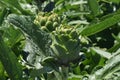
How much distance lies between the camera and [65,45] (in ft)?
3.84

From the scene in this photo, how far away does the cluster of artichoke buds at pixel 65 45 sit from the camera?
3.80 feet

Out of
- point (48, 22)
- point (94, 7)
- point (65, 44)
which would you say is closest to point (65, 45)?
point (65, 44)

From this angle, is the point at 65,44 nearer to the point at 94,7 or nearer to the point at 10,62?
the point at 10,62

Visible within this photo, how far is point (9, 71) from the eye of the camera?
4.28 feet

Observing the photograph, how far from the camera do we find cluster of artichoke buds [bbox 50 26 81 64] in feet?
3.80

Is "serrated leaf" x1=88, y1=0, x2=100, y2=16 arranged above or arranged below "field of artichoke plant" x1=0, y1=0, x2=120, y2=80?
above

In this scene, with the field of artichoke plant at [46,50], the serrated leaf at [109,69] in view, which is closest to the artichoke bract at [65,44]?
the field of artichoke plant at [46,50]

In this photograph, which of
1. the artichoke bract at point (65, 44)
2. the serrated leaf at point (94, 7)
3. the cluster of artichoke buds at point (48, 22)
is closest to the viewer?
the artichoke bract at point (65, 44)

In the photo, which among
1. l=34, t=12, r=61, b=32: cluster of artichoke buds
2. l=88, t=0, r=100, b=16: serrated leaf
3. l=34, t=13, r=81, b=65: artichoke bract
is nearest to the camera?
l=34, t=13, r=81, b=65: artichoke bract

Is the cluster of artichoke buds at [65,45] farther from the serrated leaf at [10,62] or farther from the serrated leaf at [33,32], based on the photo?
the serrated leaf at [10,62]

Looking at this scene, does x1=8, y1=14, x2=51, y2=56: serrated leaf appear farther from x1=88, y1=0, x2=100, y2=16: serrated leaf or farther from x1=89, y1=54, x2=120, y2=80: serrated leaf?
x1=88, y1=0, x2=100, y2=16: serrated leaf

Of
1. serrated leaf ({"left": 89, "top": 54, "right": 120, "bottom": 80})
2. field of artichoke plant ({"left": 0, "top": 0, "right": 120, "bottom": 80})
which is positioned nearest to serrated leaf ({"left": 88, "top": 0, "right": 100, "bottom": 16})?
field of artichoke plant ({"left": 0, "top": 0, "right": 120, "bottom": 80})

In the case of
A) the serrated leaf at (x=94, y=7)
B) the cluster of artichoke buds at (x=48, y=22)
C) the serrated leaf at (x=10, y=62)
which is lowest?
the serrated leaf at (x=10, y=62)

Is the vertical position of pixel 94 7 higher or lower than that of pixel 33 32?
higher
